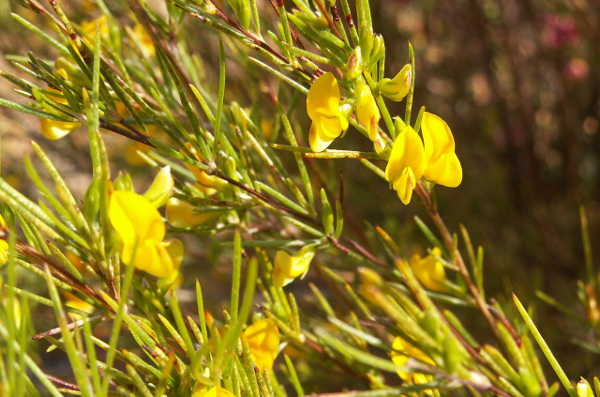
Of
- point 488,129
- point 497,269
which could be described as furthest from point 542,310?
point 488,129

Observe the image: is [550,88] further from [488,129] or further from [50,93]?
[50,93]

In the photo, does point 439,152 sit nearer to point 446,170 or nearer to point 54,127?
point 446,170

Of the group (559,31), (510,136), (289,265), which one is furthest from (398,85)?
(559,31)

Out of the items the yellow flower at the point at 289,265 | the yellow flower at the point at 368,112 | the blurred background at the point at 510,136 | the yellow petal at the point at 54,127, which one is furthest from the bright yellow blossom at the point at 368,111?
the blurred background at the point at 510,136

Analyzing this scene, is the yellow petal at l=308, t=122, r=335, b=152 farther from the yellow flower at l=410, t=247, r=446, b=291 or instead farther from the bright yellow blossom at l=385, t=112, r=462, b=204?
the yellow flower at l=410, t=247, r=446, b=291

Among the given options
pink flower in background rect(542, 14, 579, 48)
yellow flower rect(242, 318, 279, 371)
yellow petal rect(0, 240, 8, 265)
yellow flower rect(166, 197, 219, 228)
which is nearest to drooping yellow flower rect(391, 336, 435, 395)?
yellow flower rect(242, 318, 279, 371)
